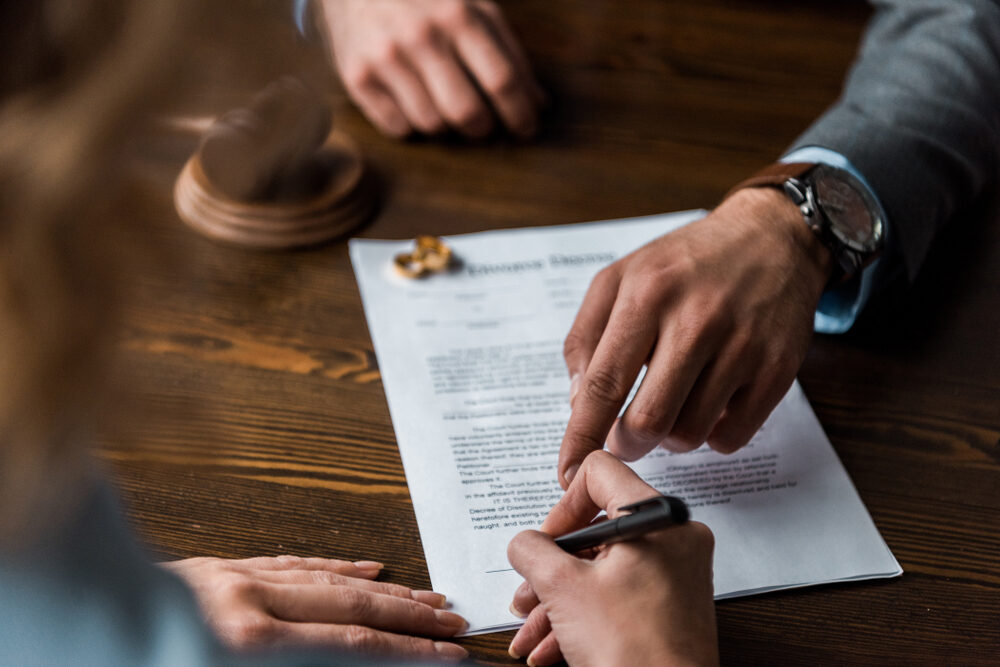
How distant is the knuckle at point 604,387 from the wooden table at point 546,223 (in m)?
0.17

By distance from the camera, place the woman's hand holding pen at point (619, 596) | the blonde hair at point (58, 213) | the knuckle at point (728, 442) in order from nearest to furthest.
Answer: the blonde hair at point (58, 213)
the woman's hand holding pen at point (619, 596)
the knuckle at point (728, 442)

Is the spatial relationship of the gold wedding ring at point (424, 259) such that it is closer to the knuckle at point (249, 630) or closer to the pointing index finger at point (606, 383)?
the pointing index finger at point (606, 383)

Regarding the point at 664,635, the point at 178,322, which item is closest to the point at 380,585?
the point at 664,635

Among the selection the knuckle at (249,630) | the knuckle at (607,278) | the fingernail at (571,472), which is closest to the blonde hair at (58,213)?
the knuckle at (249,630)

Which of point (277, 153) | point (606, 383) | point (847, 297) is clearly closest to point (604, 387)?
point (606, 383)

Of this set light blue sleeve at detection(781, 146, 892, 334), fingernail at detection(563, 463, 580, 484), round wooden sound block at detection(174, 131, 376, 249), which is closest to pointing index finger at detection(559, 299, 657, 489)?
fingernail at detection(563, 463, 580, 484)

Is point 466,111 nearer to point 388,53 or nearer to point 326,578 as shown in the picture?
point 388,53

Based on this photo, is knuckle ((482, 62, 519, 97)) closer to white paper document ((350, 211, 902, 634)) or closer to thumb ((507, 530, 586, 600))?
white paper document ((350, 211, 902, 634))

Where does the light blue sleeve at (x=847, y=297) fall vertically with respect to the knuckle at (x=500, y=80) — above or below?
below

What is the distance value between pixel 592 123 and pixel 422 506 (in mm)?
638

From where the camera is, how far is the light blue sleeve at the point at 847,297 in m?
0.92

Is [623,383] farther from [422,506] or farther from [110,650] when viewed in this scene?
[110,650]

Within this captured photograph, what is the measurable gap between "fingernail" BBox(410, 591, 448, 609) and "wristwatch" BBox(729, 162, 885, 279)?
52cm

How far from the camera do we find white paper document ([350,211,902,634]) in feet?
2.33
